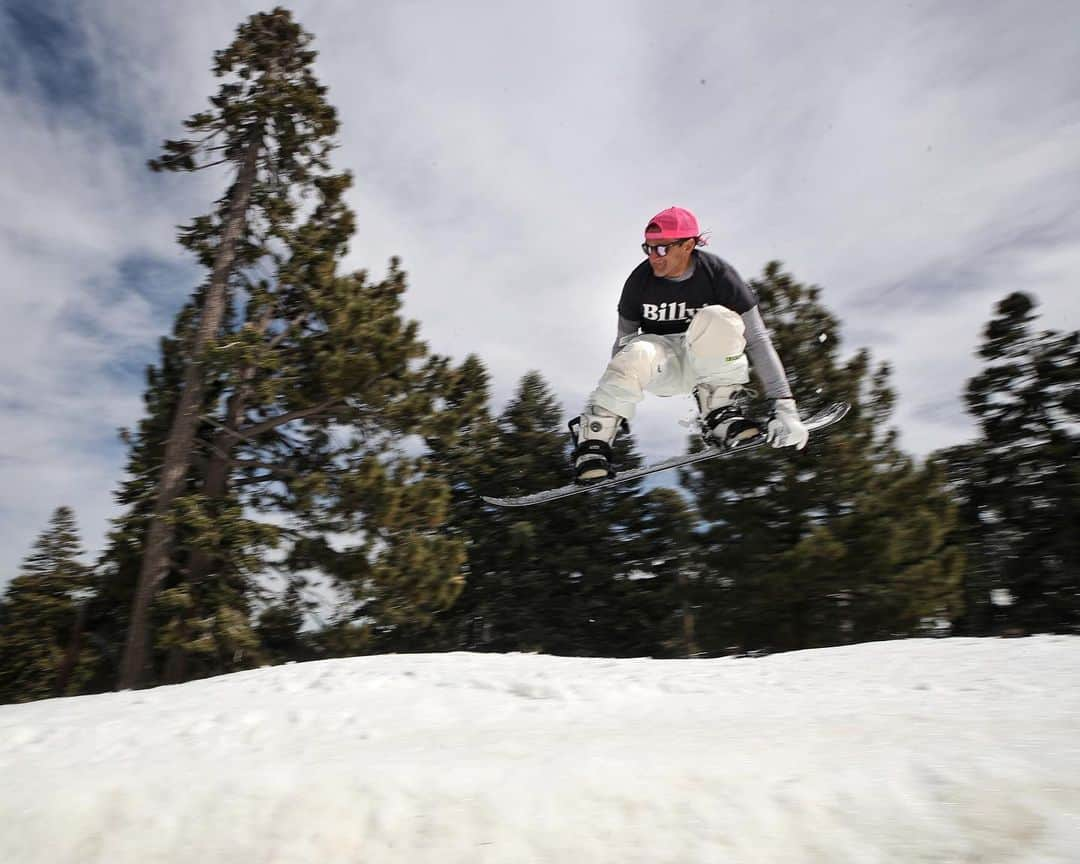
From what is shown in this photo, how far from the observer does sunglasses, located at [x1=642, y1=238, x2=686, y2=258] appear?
10.5 feet

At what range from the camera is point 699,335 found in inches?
137

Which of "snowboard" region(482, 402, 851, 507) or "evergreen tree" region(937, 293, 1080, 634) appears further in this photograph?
"evergreen tree" region(937, 293, 1080, 634)

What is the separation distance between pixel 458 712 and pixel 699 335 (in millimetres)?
2350

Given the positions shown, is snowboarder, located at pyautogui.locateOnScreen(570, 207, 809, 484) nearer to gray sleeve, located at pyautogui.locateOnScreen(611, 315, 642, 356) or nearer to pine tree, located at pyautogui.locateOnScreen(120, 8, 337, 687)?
gray sleeve, located at pyautogui.locateOnScreen(611, 315, 642, 356)

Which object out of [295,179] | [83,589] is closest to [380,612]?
[83,589]

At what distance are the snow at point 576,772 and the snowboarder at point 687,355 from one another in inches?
57.3

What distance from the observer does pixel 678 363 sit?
3.78m

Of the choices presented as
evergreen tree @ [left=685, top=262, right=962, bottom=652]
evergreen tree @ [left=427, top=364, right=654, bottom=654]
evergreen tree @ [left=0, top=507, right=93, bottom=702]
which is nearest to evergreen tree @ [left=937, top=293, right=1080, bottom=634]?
evergreen tree @ [left=685, top=262, right=962, bottom=652]

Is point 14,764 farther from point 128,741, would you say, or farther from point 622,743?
point 622,743

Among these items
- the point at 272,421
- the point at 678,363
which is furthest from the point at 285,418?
the point at 678,363

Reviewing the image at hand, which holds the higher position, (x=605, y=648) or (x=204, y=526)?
(x=204, y=526)

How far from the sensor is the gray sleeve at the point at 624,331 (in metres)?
3.80

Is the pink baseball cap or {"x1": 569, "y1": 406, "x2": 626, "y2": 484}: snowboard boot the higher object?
the pink baseball cap

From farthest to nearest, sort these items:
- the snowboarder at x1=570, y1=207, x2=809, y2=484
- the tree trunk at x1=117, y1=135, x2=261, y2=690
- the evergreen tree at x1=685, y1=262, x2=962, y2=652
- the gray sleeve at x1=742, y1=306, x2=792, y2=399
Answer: the evergreen tree at x1=685, y1=262, x2=962, y2=652
the tree trunk at x1=117, y1=135, x2=261, y2=690
the gray sleeve at x1=742, y1=306, x2=792, y2=399
the snowboarder at x1=570, y1=207, x2=809, y2=484
